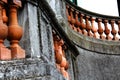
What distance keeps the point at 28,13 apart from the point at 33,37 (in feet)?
0.68

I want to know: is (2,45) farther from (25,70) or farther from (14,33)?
(25,70)

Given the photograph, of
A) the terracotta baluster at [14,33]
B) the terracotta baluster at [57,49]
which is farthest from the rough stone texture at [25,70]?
the terracotta baluster at [57,49]

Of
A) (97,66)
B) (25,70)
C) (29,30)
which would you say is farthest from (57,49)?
(97,66)

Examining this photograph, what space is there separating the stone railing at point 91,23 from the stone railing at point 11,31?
3.89m

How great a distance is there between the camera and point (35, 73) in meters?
3.66

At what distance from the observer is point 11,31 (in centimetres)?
380

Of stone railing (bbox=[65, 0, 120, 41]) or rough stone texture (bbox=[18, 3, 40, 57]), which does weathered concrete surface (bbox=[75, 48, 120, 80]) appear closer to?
stone railing (bbox=[65, 0, 120, 41])

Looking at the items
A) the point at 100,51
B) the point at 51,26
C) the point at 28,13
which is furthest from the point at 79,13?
the point at 28,13

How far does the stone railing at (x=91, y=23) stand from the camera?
26.0 ft

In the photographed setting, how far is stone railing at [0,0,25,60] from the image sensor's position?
12.2 feet

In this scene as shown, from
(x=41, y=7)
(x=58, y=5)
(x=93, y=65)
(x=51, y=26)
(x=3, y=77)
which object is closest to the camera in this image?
(x=3, y=77)

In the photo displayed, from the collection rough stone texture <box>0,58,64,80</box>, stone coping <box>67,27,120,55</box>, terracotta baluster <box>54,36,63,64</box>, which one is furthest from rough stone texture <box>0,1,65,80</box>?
stone coping <box>67,27,120,55</box>

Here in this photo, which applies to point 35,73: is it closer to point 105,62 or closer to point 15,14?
point 15,14

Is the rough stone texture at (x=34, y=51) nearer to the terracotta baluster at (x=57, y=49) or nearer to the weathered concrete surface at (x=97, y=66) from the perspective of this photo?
the terracotta baluster at (x=57, y=49)
